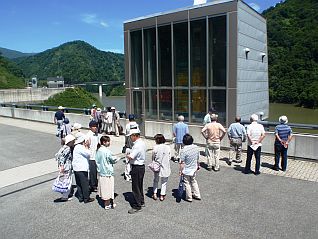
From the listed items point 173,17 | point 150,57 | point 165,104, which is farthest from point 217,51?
point 150,57

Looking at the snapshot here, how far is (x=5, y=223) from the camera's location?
19.3 feet

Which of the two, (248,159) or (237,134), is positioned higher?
(237,134)

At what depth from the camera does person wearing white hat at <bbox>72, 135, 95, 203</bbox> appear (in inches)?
258

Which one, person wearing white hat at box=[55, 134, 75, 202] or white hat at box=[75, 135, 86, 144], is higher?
white hat at box=[75, 135, 86, 144]

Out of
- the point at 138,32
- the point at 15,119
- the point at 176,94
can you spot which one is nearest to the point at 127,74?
the point at 138,32

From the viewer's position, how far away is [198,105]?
1312 cm

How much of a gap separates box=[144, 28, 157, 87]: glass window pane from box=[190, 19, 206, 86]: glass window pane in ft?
7.02

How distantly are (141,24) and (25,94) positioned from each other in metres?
46.7

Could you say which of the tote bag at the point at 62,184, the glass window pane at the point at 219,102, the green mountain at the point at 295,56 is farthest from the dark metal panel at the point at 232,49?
the green mountain at the point at 295,56

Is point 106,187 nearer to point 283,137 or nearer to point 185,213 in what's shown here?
point 185,213

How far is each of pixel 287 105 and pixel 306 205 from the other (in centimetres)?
5899

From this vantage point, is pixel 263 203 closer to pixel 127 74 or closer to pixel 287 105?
pixel 127 74

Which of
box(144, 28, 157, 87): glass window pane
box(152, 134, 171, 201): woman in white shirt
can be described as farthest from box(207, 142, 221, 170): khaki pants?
box(144, 28, 157, 87): glass window pane

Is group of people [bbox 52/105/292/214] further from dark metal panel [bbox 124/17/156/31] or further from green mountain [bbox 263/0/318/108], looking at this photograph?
green mountain [bbox 263/0/318/108]
